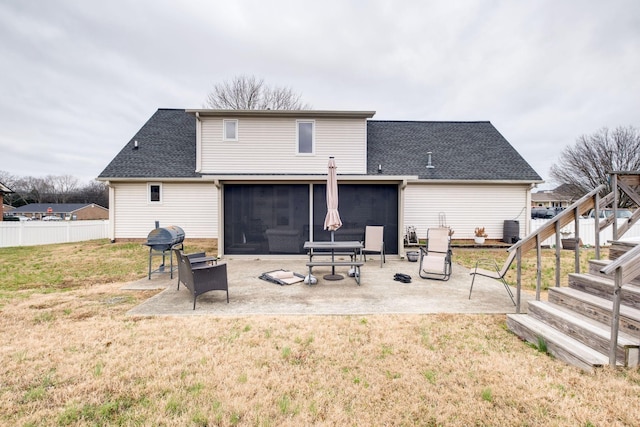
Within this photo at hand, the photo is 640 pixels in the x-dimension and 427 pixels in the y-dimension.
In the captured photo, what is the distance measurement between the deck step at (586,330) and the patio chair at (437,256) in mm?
2447

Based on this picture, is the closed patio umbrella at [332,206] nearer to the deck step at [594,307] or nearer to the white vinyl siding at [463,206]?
the deck step at [594,307]

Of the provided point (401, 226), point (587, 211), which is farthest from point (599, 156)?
point (587, 211)

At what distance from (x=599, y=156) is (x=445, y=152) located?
17.7m

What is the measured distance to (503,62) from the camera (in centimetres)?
1490

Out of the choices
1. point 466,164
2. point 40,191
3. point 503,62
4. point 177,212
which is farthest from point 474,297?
point 40,191

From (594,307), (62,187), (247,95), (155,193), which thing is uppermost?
(247,95)

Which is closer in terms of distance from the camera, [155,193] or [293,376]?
[293,376]

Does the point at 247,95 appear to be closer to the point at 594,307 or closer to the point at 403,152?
the point at 403,152

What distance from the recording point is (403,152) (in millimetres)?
13516

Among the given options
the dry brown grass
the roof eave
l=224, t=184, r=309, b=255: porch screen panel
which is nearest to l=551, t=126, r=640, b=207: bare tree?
the roof eave

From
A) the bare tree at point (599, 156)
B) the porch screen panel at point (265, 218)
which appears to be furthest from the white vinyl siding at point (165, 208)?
the bare tree at point (599, 156)

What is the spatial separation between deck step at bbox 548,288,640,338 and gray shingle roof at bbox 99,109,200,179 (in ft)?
39.3

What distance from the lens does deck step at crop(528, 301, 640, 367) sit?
255 centimetres

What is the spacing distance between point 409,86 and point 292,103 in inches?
337
